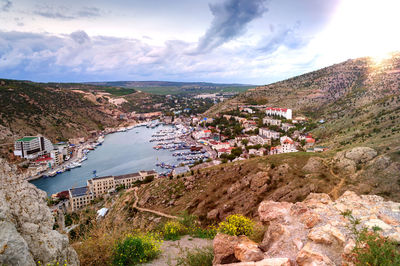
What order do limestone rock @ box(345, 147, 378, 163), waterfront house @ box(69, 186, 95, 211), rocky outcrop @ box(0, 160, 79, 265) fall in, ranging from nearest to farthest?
rocky outcrop @ box(0, 160, 79, 265) → limestone rock @ box(345, 147, 378, 163) → waterfront house @ box(69, 186, 95, 211)

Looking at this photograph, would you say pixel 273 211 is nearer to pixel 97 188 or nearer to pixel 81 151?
pixel 97 188

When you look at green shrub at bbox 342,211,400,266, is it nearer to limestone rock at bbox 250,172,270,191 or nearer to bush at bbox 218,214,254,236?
bush at bbox 218,214,254,236

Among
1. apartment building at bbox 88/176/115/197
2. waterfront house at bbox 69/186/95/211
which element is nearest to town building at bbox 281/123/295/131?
apartment building at bbox 88/176/115/197

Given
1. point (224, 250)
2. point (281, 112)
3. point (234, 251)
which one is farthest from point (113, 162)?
point (234, 251)

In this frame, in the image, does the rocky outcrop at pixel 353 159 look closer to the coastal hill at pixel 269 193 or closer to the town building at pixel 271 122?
the coastal hill at pixel 269 193

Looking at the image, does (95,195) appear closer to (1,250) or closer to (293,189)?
(293,189)
